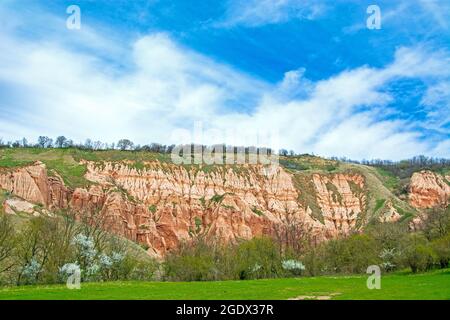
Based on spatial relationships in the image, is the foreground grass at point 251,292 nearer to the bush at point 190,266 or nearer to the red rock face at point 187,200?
the bush at point 190,266

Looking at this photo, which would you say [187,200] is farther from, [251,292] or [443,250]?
[251,292]

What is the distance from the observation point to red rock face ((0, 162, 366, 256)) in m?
109

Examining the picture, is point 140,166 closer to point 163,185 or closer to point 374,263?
point 163,185

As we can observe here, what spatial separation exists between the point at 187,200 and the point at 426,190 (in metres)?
71.3

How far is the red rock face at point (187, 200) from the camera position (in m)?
109

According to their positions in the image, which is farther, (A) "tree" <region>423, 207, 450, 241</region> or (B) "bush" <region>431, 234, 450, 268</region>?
(A) "tree" <region>423, 207, 450, 241</region>

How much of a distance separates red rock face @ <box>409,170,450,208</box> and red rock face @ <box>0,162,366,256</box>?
15.5 m

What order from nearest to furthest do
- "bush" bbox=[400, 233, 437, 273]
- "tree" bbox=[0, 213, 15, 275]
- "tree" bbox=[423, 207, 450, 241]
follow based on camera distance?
1. "tree" bbox=[0, 213, 15, 275]
2. "bush" bbox=[400, 233, 437, 273]
3. "tree" bbox=[423, 207, 450, 241]

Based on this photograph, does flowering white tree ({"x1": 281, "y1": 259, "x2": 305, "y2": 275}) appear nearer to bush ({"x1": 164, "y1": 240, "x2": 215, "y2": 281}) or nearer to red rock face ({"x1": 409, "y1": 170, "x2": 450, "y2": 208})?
bush ({"x1": 164, "y1": 240, "x2": 215, "y2": 281})

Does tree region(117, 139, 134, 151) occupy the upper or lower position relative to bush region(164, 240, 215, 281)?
upper

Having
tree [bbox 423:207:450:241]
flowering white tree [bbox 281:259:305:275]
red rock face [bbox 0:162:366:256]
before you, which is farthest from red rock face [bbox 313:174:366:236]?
flowering white tree [bbox 281:259:305:275]

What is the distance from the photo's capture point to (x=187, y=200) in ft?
403

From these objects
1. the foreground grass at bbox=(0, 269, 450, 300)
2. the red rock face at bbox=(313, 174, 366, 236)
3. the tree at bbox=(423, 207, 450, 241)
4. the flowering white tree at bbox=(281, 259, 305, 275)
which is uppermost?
the red rock face at bbox=(313, 174, 366, 236)
